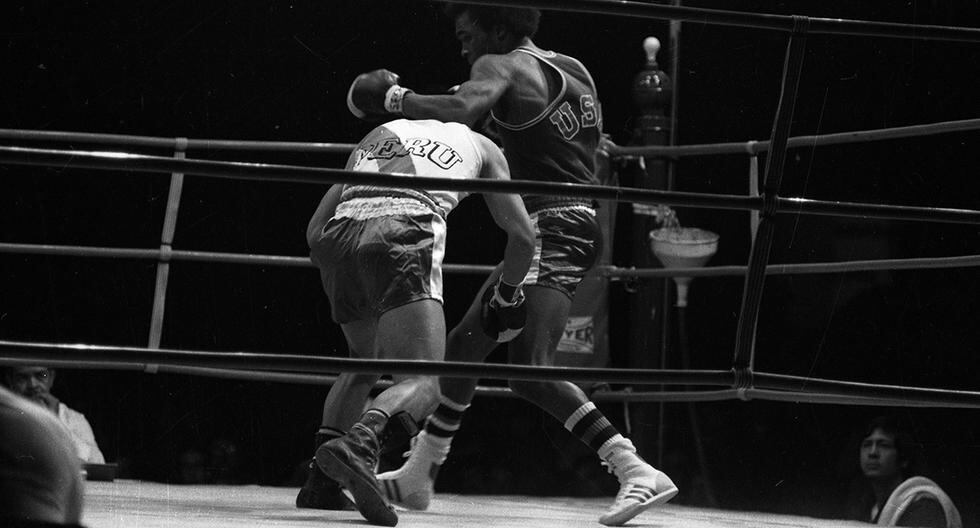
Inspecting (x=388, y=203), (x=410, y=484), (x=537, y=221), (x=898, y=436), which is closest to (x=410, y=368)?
(x=388, y=203)

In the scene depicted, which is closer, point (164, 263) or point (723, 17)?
point (723, 17)

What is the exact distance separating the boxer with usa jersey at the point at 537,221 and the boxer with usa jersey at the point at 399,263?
0.28ft

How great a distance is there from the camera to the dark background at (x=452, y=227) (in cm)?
430

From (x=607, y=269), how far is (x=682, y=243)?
0.40 meters

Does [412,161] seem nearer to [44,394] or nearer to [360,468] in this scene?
[360,468]

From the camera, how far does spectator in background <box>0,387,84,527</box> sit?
75 cm

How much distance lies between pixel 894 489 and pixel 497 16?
5.68ft

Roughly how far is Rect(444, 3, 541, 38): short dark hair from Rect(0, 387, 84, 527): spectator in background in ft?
6.84

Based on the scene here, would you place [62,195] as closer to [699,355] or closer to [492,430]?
[492,430]

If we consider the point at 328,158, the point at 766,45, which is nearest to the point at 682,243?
the point at 766,45

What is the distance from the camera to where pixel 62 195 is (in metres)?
4.48

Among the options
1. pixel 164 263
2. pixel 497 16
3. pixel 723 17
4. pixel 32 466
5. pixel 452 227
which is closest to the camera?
pixel 32 466

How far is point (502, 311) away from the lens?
2568 millimetres

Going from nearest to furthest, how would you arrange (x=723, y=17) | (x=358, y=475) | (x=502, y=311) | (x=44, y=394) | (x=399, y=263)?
(x=723, y=17)
(x=358, y=475)
(x=399, y=263)
(x=502, y=311)
(x=44, y=394)
